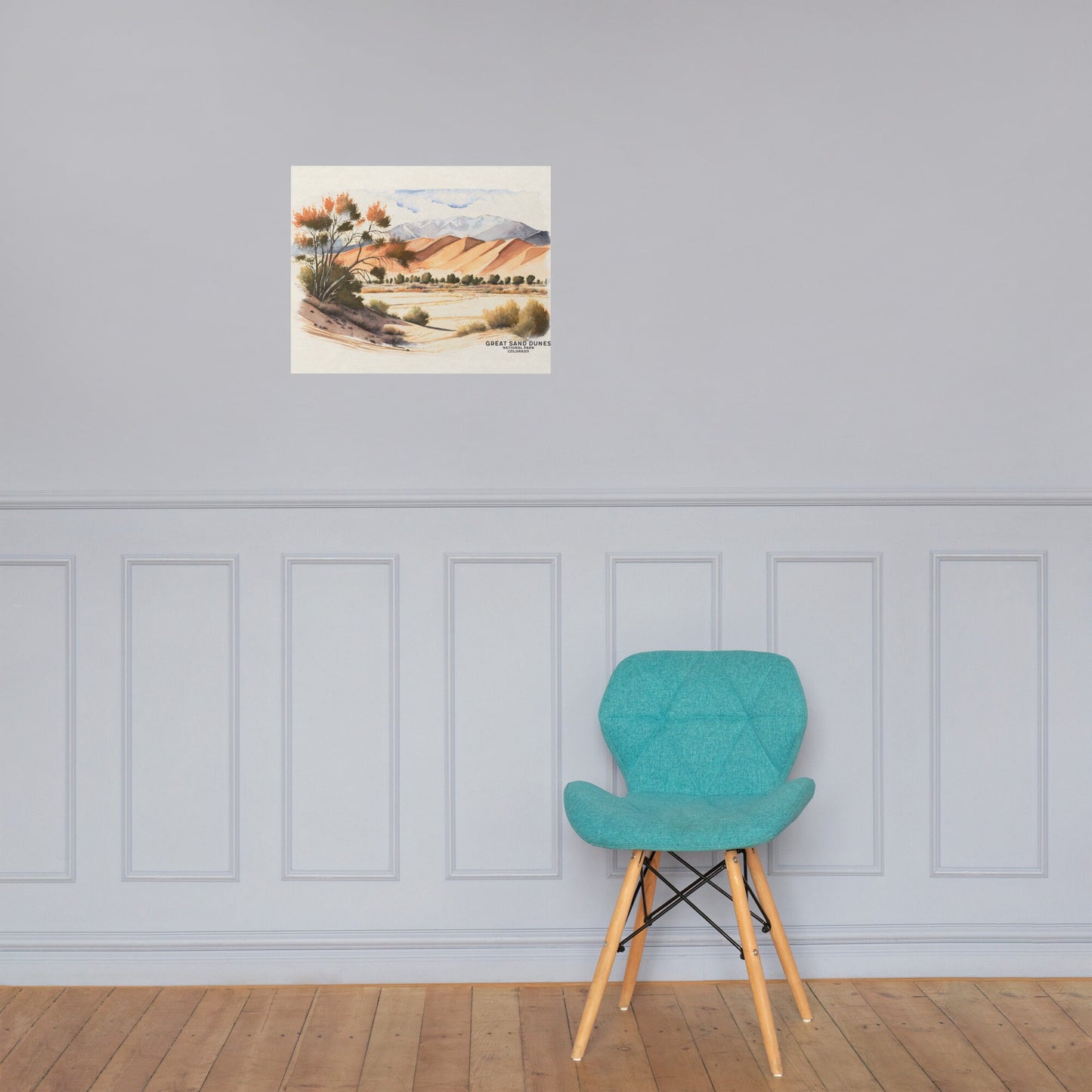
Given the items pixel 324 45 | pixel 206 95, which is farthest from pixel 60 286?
pixel 324 45

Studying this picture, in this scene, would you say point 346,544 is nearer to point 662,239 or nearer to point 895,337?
point 662,239

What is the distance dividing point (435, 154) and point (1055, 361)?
165 centimetres

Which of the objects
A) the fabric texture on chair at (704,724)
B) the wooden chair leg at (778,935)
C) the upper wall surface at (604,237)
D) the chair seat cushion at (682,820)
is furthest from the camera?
the upper wall surface at (604,237)

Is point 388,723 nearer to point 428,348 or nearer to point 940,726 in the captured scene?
point 428,348

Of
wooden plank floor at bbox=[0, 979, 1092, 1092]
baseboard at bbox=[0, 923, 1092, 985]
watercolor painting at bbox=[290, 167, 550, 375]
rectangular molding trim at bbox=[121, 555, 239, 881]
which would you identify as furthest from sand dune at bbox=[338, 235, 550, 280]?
wooden plank floor at bbox=[0, 979, 1092, 1092]

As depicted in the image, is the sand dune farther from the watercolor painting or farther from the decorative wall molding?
the decorative wall molding

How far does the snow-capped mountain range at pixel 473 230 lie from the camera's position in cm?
242

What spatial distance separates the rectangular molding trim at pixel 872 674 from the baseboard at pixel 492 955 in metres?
0.15

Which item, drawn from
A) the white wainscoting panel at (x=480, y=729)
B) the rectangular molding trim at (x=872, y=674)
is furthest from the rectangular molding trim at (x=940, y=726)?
the rectangular molding trim at (x=872, y=674)

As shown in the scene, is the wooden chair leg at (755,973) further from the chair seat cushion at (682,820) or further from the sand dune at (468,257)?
the sand dune at (468,257)

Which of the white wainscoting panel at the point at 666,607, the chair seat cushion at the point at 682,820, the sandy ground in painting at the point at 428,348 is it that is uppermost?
the sandy ground in painting at the point at 428,348

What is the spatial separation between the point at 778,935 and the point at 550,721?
72 cm

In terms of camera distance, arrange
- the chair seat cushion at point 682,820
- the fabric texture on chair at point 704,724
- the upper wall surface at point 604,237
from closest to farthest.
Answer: the chair seat cushion at point 682,820 < the fabric texture on chair at point 704,724 < the upper wall surface at point 604,237

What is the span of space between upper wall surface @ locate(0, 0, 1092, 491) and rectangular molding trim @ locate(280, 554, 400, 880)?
0.20 metres
